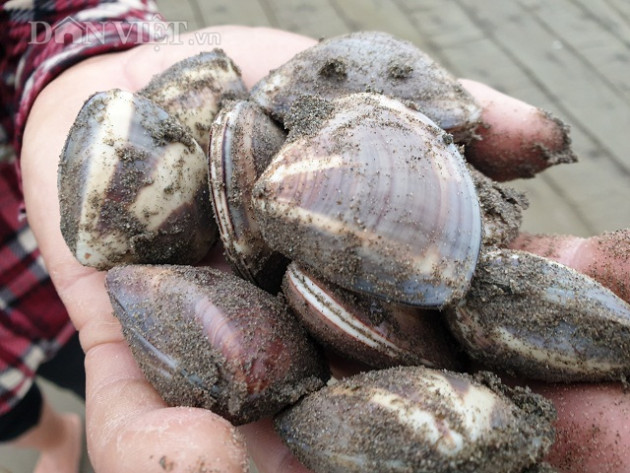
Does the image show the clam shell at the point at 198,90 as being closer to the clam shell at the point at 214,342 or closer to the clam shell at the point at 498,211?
the clam shell at the point at 214,342

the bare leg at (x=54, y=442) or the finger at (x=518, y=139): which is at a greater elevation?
the finger at (x=518, y=139)

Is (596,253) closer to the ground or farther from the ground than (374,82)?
closer to the ground

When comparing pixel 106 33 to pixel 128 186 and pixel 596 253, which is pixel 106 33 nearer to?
pixel 128 186

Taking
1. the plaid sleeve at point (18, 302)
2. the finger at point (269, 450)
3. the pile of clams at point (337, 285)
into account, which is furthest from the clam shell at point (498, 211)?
the plaid sleeve at point (18, 302)

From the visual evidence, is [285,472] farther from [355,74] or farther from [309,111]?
[355,74]

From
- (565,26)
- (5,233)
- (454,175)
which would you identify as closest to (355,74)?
(454,175)

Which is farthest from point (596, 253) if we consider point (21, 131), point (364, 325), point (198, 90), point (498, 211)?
point (21, 131)
